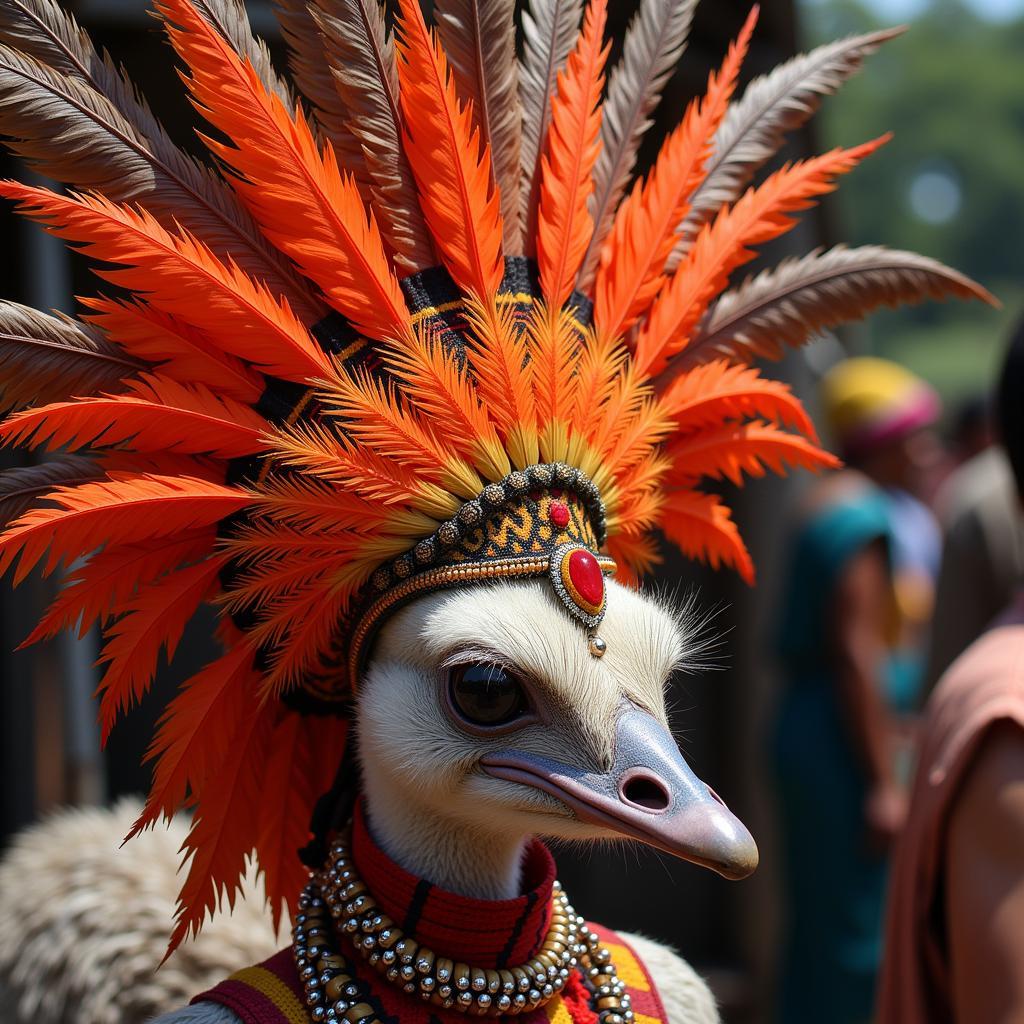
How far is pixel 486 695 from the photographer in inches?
43.1

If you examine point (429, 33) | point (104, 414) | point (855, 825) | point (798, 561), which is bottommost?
point (855, 825)

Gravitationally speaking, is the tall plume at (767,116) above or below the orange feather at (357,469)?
above

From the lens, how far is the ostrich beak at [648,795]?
100cm

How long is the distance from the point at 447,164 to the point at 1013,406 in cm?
87

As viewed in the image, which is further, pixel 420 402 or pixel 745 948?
pixel 745 948

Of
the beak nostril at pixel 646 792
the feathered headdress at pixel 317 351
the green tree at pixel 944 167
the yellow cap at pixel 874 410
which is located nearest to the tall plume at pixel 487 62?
the feathered headdress at pixel 317 351

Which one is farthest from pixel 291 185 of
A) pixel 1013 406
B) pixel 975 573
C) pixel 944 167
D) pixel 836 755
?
pixel 944 167

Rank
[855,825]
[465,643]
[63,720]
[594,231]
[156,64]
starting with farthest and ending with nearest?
[855,825]
[63,720]
[156,64]
[594,231]
[465,643]

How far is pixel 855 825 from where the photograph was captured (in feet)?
10.2

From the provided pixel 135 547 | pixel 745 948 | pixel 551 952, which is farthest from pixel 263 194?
pixel 745 948

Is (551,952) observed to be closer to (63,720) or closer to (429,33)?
(429,33)

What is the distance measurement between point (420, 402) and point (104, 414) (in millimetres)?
289

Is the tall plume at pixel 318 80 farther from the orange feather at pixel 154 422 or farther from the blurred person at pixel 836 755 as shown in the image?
the blurred person at pixel 836 755

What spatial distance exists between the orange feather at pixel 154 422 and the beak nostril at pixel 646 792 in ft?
1.53
